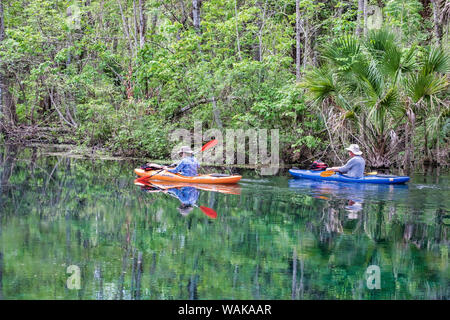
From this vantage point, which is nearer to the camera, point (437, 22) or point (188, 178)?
point (188, 178)

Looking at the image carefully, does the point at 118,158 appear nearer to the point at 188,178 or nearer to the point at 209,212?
the point at 188,178

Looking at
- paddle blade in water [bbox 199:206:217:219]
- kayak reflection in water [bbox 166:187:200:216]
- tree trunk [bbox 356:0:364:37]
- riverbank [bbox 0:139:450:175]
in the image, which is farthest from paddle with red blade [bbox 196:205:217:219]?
tree trunk [bbox 356:0:364:37]

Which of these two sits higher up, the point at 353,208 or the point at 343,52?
the point at 343,52

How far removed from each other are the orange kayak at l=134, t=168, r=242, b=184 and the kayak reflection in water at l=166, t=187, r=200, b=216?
359 millimetres

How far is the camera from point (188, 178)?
15.5 metres

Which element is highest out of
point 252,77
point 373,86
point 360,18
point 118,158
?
point 360,18

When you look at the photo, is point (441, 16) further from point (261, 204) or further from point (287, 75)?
point (261, 204)

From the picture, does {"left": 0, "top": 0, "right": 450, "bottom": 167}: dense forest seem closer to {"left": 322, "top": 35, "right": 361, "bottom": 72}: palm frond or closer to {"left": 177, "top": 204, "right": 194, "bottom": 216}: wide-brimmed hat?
{"left": 322, "top": 35, "right": 361, "bottom": 72}: palm frond

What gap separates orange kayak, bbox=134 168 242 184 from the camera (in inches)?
599

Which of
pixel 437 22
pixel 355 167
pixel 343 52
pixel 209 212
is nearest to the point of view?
pixel 209 212

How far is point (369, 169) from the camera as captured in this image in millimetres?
19016

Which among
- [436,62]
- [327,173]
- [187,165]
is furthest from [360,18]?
[187,165]

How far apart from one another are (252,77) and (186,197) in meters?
8.40
